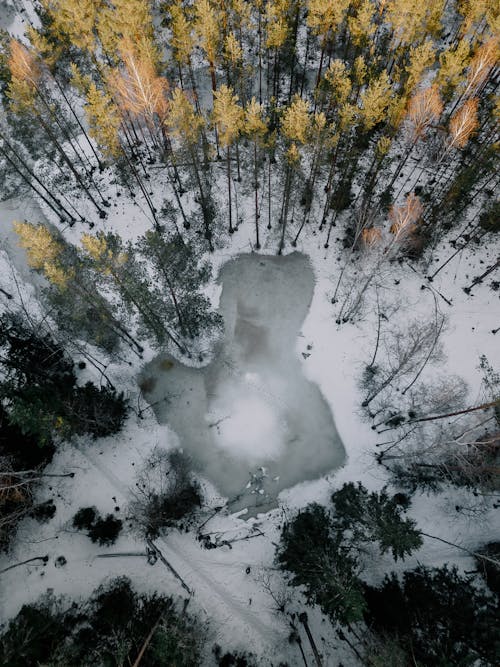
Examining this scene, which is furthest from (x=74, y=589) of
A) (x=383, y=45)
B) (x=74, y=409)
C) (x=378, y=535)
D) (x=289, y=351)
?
(x=383, y=45)

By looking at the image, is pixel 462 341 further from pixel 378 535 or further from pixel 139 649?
pixel 139 649

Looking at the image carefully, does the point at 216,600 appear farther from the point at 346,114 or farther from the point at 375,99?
the point at 375,99

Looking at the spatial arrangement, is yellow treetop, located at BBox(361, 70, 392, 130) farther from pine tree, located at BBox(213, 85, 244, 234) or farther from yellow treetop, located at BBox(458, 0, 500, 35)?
yellow treetop, located at BBox(458, 0, 500, 35)

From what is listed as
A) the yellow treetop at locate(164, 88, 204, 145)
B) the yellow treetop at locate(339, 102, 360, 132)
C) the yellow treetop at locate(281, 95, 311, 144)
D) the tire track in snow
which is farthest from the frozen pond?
the yellow treetop at locate(164, 88, 204, 145)

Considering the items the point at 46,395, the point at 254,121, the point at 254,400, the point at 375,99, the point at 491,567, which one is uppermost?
the point at 375,99

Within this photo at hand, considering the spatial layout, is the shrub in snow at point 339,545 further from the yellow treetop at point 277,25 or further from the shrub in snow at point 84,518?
the yellow treetop at point 277,25

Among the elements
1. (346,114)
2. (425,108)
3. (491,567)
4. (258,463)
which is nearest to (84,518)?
(258,463)
